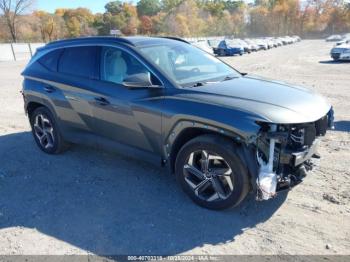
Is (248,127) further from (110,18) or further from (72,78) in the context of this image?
(110,18)

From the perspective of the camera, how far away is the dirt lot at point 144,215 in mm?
3418

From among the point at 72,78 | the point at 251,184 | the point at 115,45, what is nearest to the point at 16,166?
the point at 72,78

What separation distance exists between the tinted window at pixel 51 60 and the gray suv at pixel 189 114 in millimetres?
34

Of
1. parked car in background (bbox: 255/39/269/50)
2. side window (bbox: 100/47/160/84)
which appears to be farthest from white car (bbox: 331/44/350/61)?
parked car in background (bbox: 255/39/269/50)

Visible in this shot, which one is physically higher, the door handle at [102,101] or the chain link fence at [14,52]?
the door handle at [102,101]

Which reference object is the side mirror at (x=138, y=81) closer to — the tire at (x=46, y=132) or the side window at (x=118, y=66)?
the side window at (x=118, y=66)

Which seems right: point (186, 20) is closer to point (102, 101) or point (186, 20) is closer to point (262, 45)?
point (262, 45)

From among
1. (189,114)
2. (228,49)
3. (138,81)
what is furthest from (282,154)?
(228,49)

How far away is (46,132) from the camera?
586 centimetres

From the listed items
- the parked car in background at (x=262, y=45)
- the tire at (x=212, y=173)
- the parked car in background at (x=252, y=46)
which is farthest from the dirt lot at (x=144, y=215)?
the parked car in background at (x=262, y=45)

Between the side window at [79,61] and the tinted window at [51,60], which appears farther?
the tinted window at [51,60]

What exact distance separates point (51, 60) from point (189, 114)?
2.91m

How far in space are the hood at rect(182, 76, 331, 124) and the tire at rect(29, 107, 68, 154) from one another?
2.67m

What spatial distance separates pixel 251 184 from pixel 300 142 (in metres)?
0.68
